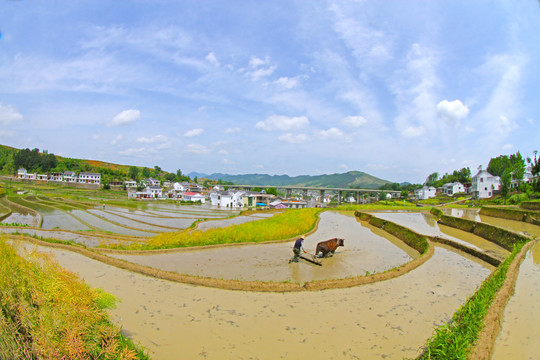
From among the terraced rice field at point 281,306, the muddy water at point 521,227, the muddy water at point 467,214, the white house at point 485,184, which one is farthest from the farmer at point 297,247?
the white house at point 485,184

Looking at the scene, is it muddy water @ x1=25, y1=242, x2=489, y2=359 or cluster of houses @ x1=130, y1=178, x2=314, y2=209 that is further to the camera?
→ cluster of houses @ x1=130, y1=178, x2=314, y2=209

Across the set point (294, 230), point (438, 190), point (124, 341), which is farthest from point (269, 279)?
point (438, 190)

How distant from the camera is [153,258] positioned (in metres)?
12.0

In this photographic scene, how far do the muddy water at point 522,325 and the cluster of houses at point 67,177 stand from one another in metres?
97.6

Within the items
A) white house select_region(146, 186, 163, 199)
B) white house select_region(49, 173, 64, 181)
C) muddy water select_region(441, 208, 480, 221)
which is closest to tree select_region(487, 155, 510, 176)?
muddy water select_region(441, 208, 480, 221)

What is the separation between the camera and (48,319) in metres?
3.88

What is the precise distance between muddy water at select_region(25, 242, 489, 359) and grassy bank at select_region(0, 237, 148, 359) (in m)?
1.21

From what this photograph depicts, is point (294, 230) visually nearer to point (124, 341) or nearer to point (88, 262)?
point (88, 262)

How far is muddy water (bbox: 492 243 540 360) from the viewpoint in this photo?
4.90 m

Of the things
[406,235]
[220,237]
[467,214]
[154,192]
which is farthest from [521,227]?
[154,192]

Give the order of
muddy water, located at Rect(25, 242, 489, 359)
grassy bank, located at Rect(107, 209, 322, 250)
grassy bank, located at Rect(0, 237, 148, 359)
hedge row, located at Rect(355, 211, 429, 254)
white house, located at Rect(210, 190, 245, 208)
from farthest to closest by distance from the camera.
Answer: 1. white house, located at Rect(210, 190, 245, 208)
2. hedge row, located at Rect(355, 211, 429, 254)
3. grassy bank, located at Rect(107, 209, 322, 250)
4. muddy water, located at Rect(25, 242, 489, 359)
5. grassy bank, located at Rect(0, 237, 148, 359)

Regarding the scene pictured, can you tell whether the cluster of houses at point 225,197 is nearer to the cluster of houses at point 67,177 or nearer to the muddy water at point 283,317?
the cluster of houses at point 67,177

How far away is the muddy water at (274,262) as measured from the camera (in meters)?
9.82

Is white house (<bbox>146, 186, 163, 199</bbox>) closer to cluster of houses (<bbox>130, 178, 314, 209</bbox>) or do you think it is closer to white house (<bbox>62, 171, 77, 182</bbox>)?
cluster of houses (<bbox>130, 178, 314, 209</bbox>)
